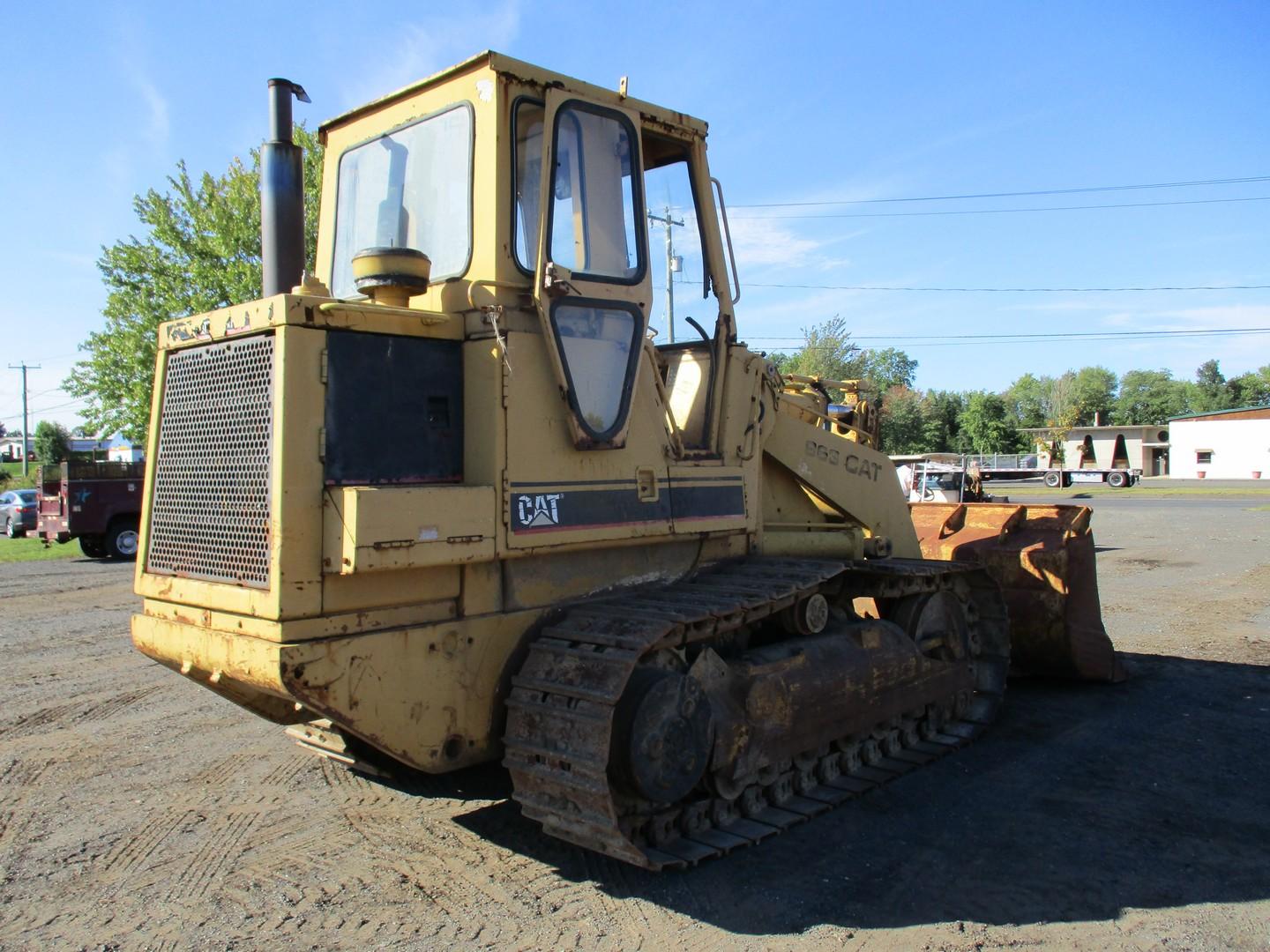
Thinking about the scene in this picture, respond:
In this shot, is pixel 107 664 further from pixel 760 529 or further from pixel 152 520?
pixel 760 529

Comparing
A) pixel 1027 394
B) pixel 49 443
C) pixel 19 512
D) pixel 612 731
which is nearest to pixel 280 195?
pixel 612 731

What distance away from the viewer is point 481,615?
15.0 ft

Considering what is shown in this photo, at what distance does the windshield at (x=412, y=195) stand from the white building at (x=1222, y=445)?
62752mm

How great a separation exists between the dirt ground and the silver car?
73.0ft

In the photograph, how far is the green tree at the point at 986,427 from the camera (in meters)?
65.5

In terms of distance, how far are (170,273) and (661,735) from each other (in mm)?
23706

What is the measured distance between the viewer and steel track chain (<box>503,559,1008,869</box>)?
413cm

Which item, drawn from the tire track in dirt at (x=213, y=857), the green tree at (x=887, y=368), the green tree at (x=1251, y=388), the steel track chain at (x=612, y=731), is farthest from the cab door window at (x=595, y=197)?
the green tree at (x=1251, y=388)

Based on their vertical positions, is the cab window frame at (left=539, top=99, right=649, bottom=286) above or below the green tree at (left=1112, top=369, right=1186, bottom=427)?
below

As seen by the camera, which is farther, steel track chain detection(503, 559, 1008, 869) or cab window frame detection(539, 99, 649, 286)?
cab window frame detection(539, 99, 649, 286)

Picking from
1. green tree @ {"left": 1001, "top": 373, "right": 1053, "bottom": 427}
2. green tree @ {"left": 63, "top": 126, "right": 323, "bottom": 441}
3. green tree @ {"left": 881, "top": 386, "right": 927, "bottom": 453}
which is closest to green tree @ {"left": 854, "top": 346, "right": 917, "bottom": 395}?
green tree @ {"left": 881, "top": 386, "right": 927, "bottom": 453}

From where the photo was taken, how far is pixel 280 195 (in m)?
5.01

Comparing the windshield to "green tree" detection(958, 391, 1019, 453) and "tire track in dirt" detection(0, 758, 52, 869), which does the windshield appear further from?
"green tree" detection(958, 391, 1019, 453)

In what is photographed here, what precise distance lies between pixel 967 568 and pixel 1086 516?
195 centimetres
